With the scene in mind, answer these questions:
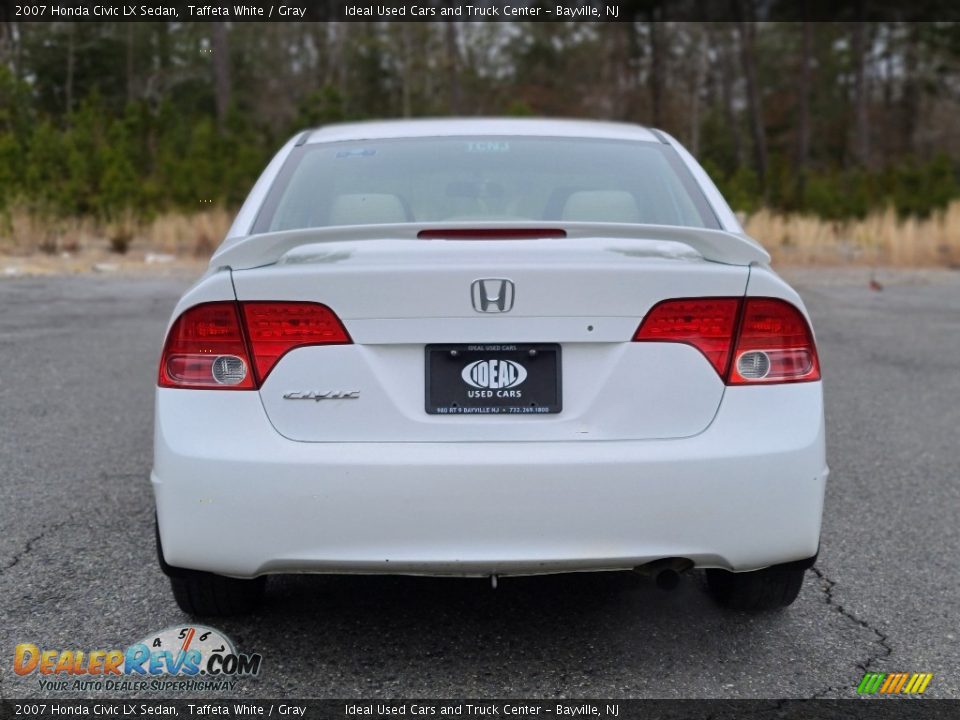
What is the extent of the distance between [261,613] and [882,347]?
763cm

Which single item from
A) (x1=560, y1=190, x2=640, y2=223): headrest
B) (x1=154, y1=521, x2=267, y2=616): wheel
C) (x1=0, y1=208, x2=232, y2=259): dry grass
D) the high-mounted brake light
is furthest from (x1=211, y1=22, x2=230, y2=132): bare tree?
the high-mounted brake light

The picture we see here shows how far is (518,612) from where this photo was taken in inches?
137

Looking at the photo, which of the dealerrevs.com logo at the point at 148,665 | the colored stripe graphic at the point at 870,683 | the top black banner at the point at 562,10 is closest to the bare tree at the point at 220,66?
the top black banner at the point at 562,10

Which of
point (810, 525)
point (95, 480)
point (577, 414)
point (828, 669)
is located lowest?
point (95, 480)

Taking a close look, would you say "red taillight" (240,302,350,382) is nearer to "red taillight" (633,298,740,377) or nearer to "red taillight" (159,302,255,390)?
"red taillight" (159,302,255,390)

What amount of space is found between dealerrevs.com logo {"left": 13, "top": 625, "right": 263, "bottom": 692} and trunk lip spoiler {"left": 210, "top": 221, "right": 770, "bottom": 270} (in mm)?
1090

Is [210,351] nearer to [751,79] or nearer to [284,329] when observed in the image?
[284,329]

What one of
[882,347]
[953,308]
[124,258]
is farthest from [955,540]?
[124,258]

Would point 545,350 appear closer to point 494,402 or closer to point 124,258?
point 494,402

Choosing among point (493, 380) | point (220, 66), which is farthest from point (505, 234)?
point (220, 66)

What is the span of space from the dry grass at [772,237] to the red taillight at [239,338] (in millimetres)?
15988

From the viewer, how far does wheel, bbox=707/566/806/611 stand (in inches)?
130

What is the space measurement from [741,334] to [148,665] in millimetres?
1833

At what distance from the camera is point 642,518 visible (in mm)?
2705
